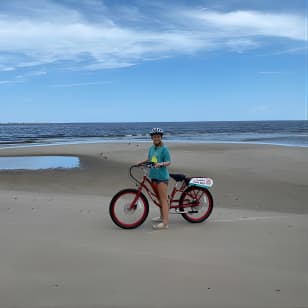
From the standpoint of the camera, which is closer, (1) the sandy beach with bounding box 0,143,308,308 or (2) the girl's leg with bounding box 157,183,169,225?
(1) the sandy beach with bounding box 0,143,308,308

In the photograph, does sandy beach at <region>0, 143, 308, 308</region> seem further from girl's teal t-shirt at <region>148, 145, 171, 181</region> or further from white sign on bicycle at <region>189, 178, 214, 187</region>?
girl's teal t-shirt at <region>148, 145, 171, 181</region>

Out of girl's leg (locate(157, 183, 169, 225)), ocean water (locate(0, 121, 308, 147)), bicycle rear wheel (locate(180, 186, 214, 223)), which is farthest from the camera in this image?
ocean water (locate(0, 121, 308, 147))

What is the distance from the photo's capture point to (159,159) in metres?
6.79

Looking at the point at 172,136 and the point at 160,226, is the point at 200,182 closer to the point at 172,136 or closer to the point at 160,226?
the point at 160,226

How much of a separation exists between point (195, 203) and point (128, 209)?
1.17m

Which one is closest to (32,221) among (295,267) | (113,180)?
(295,267)

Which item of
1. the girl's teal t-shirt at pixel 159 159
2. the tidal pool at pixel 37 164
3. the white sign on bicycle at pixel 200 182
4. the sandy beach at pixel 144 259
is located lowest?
the sandy beach at pixel 144 259

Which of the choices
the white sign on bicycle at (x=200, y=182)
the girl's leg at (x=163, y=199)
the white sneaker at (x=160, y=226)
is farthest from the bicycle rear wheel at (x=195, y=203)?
the white sneaker at (x=160, y=226)

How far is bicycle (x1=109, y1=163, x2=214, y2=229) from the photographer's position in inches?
268

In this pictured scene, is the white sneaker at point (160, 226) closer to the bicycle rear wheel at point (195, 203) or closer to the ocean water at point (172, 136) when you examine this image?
the bicycle rear wheel at point (195, 203)

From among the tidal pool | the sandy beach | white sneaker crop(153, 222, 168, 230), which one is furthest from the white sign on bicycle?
the tidal pool

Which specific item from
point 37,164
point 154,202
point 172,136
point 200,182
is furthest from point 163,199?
point 172,136

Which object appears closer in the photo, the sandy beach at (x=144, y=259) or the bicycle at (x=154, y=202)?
the sandy beach at (x=144, y=259)

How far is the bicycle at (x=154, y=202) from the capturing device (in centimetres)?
682
